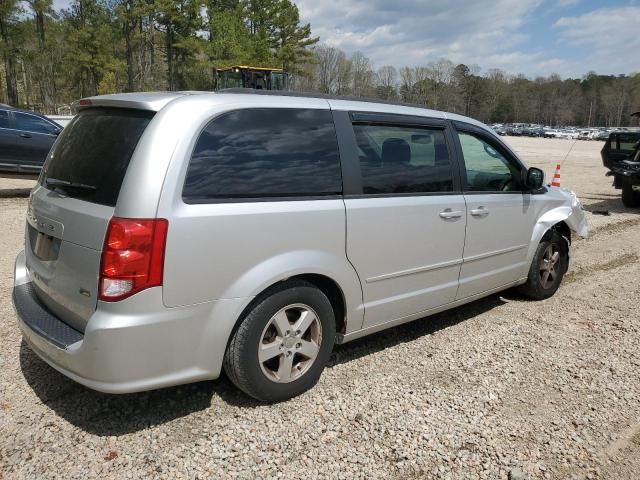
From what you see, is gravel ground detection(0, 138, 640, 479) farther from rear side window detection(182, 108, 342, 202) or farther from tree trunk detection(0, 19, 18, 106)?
tree trunk detection(0, 19, 18, 106)

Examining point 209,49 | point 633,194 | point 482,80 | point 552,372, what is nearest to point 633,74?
point 482,80

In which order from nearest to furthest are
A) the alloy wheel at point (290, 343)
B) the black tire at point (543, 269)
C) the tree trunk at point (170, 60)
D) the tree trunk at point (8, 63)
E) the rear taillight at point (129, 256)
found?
the rear taillight at point (129, 256) < the alloy wheel at point (290, 343) < the black tire at point (543, 269) < the tree trunk at point (8, 63) < the tree trunk at point (170, 60)

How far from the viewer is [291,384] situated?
3.14 metres

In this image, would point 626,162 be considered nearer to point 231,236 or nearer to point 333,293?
point 333,293

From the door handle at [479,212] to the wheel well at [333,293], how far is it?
141 cm

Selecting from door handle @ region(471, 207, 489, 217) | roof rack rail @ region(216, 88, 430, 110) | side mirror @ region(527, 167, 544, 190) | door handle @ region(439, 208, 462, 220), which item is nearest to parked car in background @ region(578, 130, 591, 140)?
side mirror @ region(527, 167, 544, 190)

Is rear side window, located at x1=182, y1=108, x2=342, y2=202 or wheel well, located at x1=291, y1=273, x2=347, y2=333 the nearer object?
rear side window, located at x1=182, y1=108, x2=342, y2=202

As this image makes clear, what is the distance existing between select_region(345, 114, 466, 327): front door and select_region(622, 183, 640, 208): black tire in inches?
346

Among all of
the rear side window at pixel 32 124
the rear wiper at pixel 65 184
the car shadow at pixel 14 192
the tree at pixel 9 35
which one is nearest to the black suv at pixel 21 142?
the rear side window at pixel 32 124

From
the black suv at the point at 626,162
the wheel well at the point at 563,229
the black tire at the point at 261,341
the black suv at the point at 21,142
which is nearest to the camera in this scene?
the black tire at the point at 261,341

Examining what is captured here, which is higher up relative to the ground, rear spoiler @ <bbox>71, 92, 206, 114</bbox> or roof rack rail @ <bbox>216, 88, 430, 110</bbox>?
roof rack rail @ <bbox>216, 88, 430, 110</bbox>

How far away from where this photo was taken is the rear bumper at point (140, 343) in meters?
2.49

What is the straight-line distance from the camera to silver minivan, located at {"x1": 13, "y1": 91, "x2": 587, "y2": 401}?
2.53m

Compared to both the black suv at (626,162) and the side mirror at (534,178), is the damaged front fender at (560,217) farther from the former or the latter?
the black suv at (626,162)
